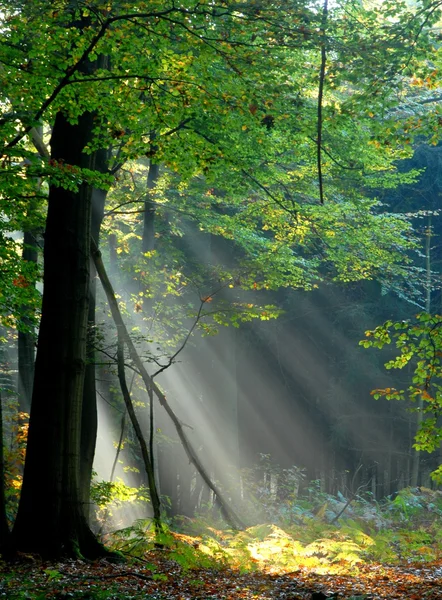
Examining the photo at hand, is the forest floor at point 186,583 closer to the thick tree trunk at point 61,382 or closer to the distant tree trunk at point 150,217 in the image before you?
the thick tree trunk at point 61,382

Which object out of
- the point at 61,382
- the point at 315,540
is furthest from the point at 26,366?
the point at 315,540

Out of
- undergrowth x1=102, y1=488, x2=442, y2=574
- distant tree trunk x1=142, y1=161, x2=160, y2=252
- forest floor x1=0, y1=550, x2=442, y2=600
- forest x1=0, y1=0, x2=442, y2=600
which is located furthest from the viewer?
distant tree trunk x1=142, y1=161, x2=160, y2=252

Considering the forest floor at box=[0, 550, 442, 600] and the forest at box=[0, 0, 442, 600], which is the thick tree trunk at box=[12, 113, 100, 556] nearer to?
the forest at box=[0, 0, 442, 600]

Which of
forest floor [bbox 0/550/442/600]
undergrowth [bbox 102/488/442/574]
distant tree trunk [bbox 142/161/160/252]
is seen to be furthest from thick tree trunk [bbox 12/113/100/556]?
distant tree trunk [bbox 142/161/160/252]

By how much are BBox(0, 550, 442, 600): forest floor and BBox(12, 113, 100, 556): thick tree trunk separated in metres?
0.39

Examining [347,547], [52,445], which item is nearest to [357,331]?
[347,547]

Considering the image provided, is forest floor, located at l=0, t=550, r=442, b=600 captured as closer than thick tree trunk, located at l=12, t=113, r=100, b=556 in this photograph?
Yes

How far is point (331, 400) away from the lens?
22.3m

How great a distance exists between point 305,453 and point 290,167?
1307cm

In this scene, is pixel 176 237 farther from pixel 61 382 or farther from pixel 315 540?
pixel 61 382

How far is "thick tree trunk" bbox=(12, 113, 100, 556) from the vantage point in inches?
251

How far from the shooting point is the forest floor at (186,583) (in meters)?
4.90

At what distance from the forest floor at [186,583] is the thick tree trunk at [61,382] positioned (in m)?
0.39

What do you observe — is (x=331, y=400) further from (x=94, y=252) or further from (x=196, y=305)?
(x=94, y=252)
